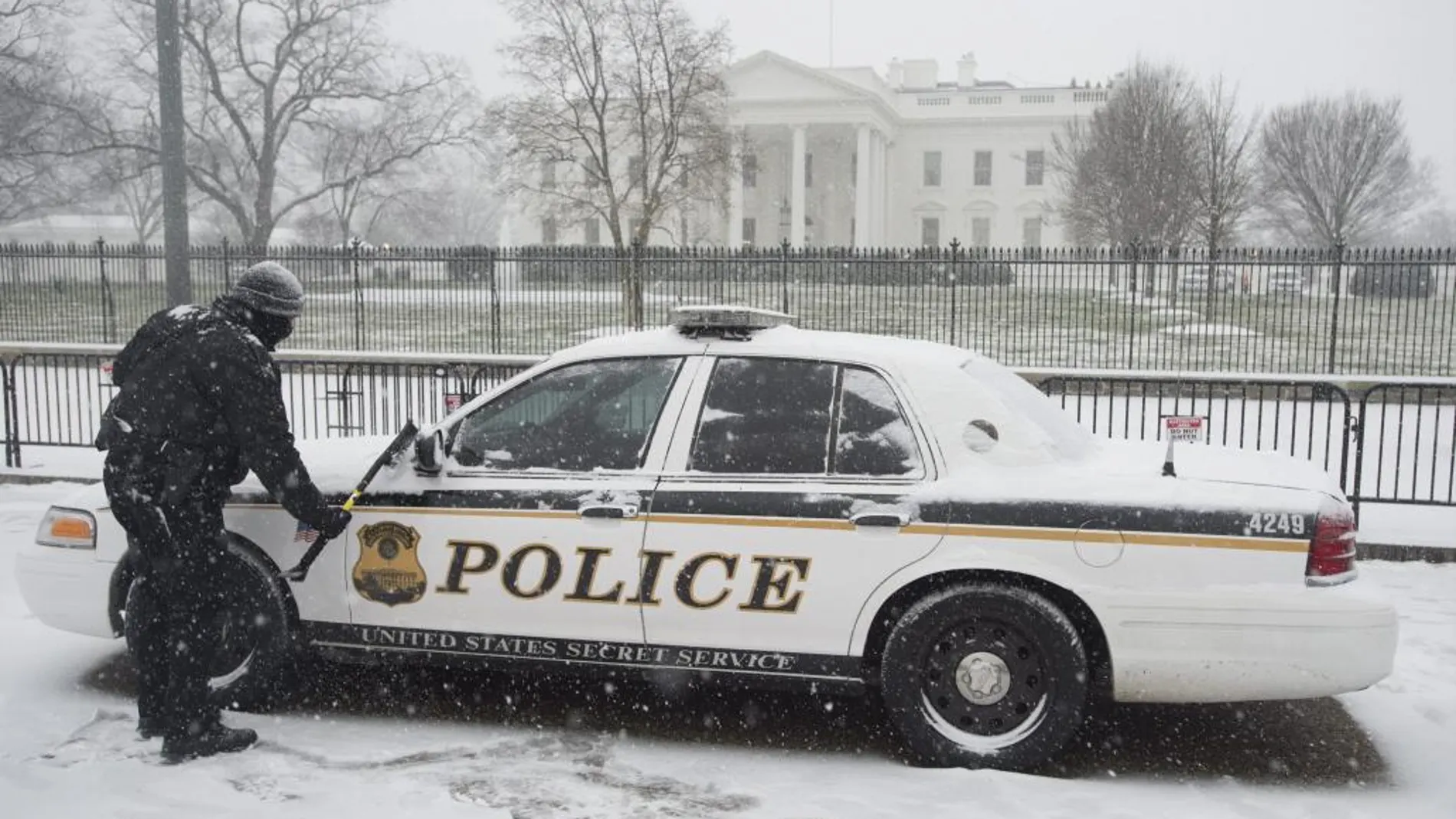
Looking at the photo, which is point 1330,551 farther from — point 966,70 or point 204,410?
point 966,70

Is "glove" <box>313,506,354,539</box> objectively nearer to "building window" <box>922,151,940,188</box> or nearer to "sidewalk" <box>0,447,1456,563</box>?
"sidewalk" <box>0,447,1456,563</box>

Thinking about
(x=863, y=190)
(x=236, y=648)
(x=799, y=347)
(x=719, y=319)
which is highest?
(x=863, y=190)

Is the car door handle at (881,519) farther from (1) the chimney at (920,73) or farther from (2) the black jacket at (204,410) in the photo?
(1) the chimney at (920,73)

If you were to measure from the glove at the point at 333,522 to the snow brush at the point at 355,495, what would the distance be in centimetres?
9

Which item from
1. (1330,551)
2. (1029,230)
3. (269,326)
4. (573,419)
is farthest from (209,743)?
(1029,230)

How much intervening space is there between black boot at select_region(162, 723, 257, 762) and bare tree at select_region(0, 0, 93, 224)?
36645mm

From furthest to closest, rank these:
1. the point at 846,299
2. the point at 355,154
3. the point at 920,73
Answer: the point at 920,73
the point at 355,154
the point at 846,299

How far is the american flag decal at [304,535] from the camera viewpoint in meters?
5.14

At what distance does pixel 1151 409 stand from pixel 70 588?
12.6 metres

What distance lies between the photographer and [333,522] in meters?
4.85

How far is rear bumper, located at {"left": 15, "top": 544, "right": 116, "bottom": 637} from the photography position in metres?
5.32

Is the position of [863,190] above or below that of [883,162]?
below

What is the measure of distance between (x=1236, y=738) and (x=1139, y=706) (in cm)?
49

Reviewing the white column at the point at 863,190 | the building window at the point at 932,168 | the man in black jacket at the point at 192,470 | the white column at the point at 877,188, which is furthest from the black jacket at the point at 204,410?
the building window at the point at 932,168
